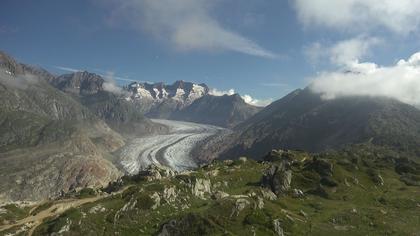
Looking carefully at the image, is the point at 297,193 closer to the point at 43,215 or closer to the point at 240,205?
the point at 240,205

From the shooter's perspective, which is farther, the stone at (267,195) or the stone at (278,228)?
the stone at (267,195)

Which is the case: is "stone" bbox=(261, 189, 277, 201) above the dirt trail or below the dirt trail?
above

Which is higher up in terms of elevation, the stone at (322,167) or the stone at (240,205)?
the stone at (322,167)

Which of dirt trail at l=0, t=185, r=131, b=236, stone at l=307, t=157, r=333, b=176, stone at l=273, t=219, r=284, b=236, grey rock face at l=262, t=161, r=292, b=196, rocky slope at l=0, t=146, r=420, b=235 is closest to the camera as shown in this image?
stone at l=273, t=219, r=284, b=236

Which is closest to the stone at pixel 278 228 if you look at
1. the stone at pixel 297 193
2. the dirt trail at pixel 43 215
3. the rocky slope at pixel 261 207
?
the rocky slope at pixel 261 207

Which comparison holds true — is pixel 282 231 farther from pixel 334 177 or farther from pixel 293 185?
pixel 334 177

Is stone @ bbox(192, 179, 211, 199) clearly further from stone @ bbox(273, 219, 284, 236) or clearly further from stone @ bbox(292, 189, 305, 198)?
stone @ bbox(273, 219, 284, 236)

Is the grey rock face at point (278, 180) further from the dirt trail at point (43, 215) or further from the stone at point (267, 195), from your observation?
the dirt trail at point (43, 215)

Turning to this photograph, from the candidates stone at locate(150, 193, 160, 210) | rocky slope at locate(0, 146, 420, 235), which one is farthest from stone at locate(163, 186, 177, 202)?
stone at locate(150, 193, 160, 210)
